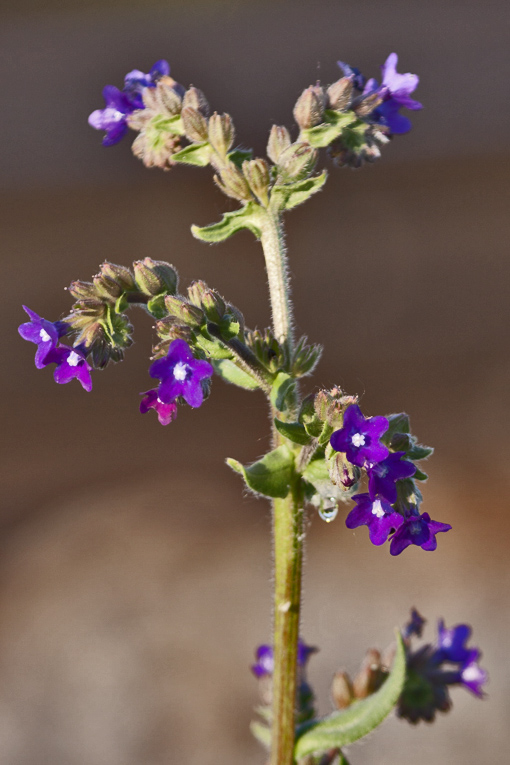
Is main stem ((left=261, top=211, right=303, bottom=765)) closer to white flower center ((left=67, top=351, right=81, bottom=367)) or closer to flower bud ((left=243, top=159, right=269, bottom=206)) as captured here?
flower bud ((left=243, top=159, right=269, bottom=206))

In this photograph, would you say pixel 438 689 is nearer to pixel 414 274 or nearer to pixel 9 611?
pixel 9 611

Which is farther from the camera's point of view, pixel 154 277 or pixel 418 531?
pixel 154 277

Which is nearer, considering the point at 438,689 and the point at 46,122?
the point at 438,689

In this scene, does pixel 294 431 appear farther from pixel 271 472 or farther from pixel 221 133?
pixel 221 133

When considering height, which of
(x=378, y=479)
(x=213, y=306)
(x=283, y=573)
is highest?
(x=213, y=306)

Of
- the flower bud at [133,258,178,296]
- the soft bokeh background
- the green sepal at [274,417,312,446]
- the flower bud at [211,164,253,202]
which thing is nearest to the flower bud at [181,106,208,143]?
the flower bud at [211,164,253,202]

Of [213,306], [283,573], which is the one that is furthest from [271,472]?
[213,306]

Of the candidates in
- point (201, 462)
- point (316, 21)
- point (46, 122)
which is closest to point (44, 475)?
point (201, 462)
